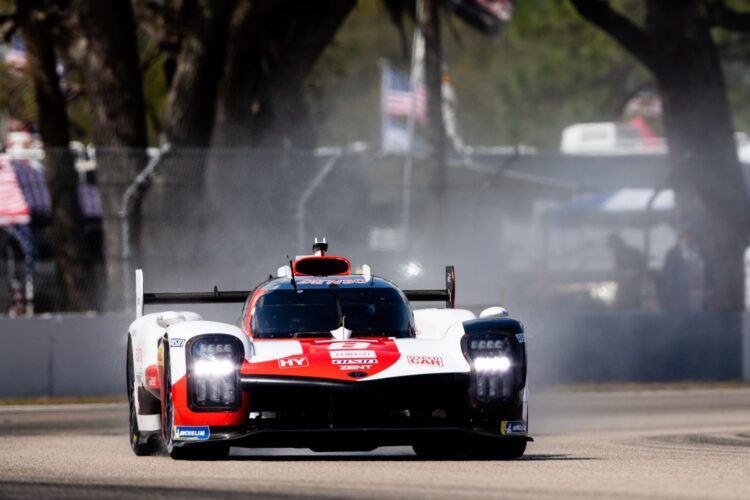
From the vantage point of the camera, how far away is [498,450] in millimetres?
9477

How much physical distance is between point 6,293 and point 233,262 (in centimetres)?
241

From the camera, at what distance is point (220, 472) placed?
838 centimetres

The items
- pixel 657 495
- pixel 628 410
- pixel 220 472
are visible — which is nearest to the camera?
pixel 657 495

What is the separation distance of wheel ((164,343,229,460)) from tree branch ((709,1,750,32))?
61.7ft

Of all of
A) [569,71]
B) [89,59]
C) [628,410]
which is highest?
[569,71]

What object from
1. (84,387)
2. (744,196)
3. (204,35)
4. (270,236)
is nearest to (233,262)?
(270,236)

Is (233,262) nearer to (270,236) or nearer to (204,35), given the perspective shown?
(270,236)

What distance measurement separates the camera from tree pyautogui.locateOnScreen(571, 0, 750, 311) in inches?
852

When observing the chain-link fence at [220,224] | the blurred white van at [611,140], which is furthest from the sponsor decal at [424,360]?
the blurred white van at [611,140]

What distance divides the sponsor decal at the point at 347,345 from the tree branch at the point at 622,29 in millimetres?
14955

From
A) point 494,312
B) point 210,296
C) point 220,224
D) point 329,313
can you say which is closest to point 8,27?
point 220,224

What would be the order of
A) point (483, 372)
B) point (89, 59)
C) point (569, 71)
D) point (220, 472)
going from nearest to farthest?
point (220, 472) → point (483, 372) → point (89, 59) → point (569, 71)

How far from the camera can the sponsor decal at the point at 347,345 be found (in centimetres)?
915

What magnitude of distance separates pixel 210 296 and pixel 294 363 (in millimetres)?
2318
